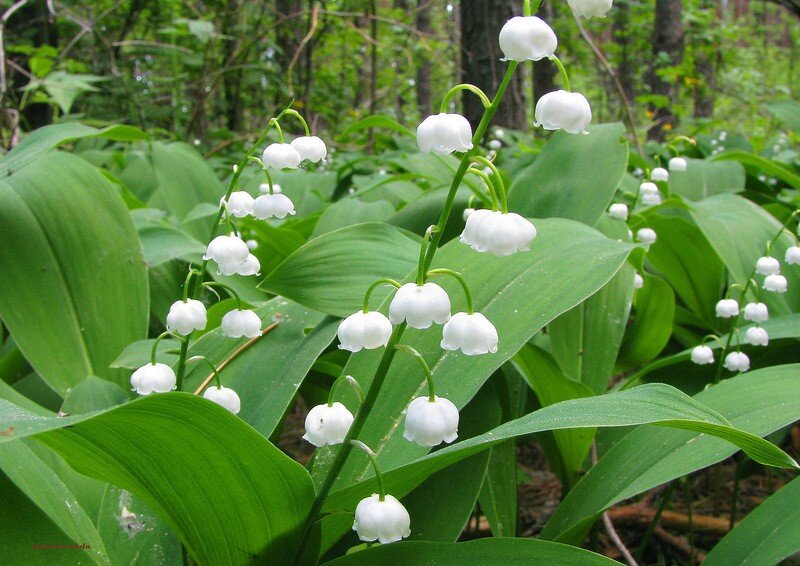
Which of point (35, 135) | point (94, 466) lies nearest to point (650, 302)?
point (94, 466)

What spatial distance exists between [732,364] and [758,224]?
0.80m

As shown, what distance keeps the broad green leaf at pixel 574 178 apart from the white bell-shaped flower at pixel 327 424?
119cm

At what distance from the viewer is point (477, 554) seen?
979mm

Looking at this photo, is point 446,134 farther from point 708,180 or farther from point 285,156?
point 708,180

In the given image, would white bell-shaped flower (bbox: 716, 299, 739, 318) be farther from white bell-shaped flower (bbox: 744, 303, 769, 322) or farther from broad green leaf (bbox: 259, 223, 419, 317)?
broad green leaf (bbox: 259, 223, 419, 317)

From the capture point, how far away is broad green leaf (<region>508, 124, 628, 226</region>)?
6.67ft

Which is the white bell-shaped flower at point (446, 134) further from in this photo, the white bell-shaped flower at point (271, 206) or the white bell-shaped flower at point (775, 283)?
the white bell-shaped flower at point (775, 283)

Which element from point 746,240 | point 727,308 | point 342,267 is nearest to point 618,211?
point 746,240

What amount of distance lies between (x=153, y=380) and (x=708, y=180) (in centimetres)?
308

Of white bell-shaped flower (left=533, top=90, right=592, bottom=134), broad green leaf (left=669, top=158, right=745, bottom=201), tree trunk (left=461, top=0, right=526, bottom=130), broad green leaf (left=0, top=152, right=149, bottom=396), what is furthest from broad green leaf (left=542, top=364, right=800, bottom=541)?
tree trunk (left=461, top=0, right=526, bottom=130)

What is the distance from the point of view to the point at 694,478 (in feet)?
8.59

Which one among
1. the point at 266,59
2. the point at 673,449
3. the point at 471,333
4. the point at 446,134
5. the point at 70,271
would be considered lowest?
the point at 266,59

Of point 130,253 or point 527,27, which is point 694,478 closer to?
point 130,253

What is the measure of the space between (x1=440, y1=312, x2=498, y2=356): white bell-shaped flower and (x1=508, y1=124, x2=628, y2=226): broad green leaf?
1.14 metres
